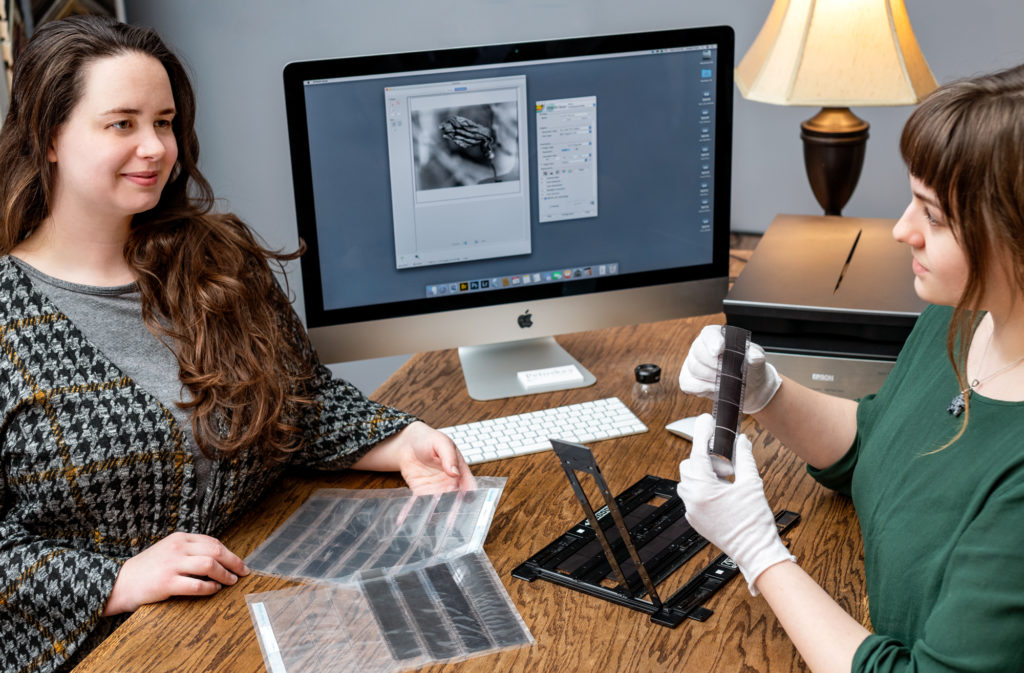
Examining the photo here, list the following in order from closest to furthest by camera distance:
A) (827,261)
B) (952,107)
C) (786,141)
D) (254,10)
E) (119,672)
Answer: (952,107), (119,672), (827,261), (786,141), (254,10)

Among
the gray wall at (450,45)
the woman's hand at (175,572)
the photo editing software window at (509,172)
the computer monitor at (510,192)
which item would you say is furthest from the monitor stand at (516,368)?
the gray wall at (450,45)

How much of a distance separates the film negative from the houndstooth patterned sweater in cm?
62

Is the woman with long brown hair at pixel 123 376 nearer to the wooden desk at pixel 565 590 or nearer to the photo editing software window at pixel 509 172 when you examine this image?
the wooden desk at pixel 565 590

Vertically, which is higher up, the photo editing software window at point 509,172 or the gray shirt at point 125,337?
the photo editing software window at point 509,172

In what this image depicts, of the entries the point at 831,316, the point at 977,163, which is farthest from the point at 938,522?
the point at 831,316

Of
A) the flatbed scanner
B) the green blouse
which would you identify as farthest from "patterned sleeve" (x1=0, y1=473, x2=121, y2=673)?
the flatbed scanner

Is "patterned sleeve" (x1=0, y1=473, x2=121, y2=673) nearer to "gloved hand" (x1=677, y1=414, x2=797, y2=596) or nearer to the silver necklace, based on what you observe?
"gloved hand" (x1=677, y1=414, x2=797, y2=596)

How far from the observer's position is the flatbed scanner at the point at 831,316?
1.49m

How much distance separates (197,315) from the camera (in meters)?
1.35

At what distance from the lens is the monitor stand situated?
1641mm

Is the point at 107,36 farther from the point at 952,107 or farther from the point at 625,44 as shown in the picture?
the point at 952,107

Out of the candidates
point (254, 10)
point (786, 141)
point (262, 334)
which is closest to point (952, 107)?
point (262, 334)

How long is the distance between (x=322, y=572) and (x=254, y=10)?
1795 mm

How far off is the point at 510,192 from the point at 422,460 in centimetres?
45
